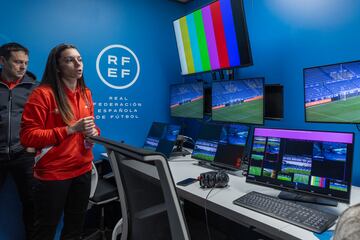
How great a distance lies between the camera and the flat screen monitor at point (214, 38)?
6.74ft

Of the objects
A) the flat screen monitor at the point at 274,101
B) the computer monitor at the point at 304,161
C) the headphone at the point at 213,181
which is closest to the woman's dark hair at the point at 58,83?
the headphone at the point at 213,181

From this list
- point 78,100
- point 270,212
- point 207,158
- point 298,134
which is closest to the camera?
point 270,212

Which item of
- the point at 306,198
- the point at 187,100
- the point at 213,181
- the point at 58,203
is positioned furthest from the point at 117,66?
the point at 306,198

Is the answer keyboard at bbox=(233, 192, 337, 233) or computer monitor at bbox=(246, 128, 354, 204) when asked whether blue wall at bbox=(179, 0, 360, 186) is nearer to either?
computer monitor at bbox=(246, 128, 354, 204)

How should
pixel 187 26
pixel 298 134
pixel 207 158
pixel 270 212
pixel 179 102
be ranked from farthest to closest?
pixel 179 102 → pixel 187 26 → pixel 207 158 → pixel 298 134 → pixel 270 212

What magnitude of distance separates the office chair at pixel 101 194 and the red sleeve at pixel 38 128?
52cm

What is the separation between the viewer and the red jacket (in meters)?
1.44

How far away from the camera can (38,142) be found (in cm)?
143

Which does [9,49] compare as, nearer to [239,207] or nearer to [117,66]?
[117,66]

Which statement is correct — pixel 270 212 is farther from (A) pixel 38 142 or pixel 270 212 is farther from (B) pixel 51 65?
(B) pixel 51 65

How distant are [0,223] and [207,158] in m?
1.79

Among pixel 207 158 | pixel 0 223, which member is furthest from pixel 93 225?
pixel 207 158

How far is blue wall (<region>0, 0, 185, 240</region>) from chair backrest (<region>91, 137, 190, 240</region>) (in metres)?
1.56

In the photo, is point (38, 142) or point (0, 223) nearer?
point (38, 142)
